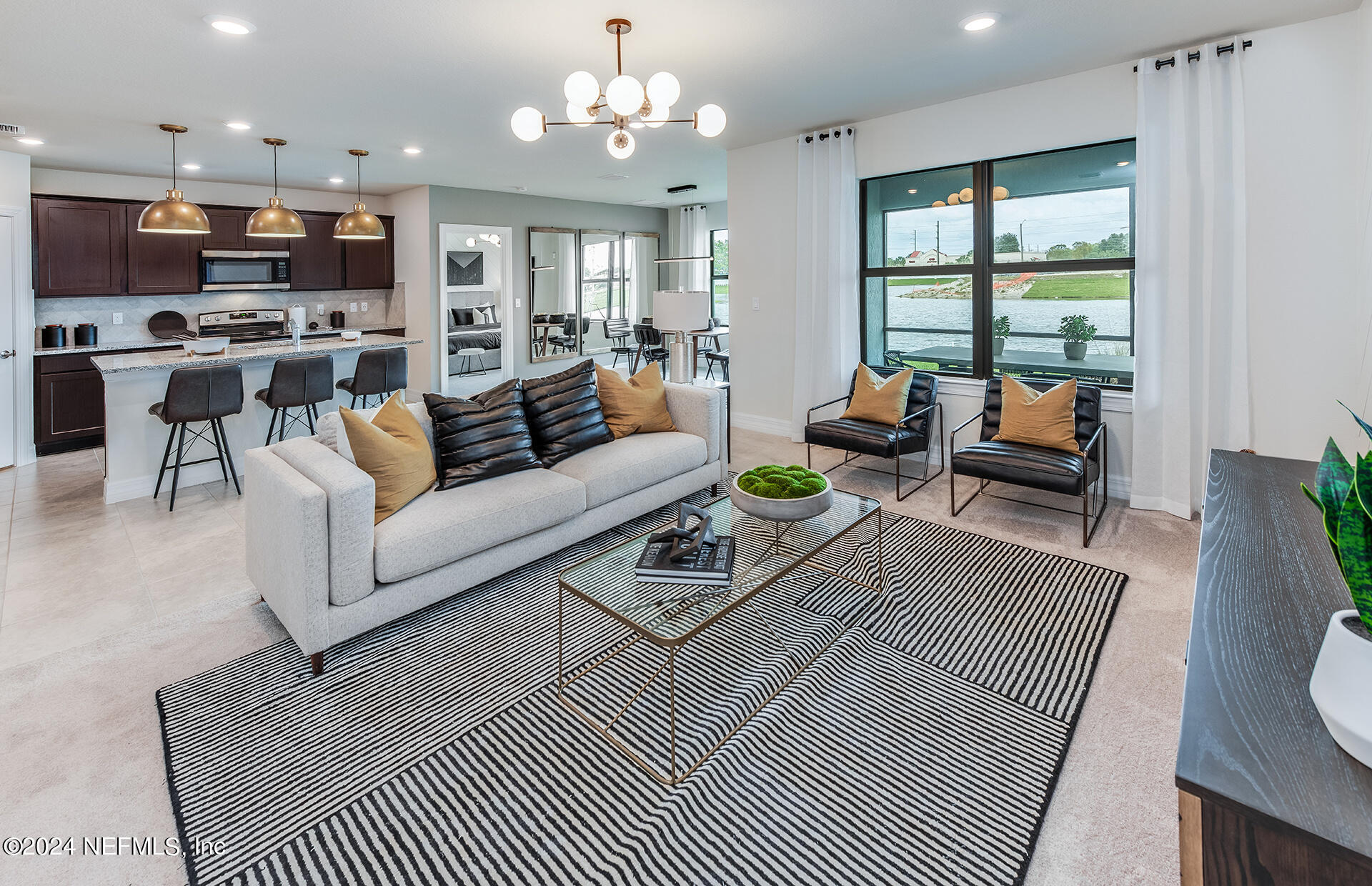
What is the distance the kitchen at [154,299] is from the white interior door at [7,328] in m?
0.27

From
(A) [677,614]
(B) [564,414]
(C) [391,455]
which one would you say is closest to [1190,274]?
(B) [564,414]

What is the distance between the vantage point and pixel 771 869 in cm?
166

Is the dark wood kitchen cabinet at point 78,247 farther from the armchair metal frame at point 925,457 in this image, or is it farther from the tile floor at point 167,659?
the armchair metal frame at point 925,457

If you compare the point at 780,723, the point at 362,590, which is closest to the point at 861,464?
the point at 780,723

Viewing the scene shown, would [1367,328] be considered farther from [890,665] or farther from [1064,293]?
[890,665]

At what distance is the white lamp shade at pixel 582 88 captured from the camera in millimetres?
2799

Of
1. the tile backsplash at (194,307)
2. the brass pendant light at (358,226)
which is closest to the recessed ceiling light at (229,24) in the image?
the brass pendant light at (358,226)

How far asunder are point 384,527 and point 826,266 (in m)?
4.14

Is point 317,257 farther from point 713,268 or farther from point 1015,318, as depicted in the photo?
point 1015,318

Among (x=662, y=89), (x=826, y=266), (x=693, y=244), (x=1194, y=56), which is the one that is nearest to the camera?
(x=662, y=89)

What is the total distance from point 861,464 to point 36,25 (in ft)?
17.2

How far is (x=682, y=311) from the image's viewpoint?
506cm

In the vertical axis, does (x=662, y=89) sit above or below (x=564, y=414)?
above

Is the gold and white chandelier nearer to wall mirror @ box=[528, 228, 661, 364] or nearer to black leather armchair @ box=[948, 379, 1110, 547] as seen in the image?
black leather armchair @ box=[948, 379, 1110, 547]
